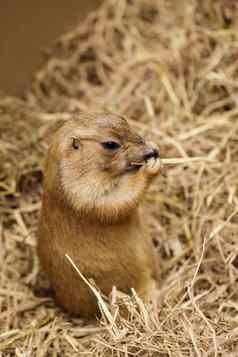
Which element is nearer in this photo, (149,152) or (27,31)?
(149,152)

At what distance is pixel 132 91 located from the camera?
6.18 metres

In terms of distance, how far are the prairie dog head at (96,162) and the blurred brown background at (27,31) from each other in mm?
1803

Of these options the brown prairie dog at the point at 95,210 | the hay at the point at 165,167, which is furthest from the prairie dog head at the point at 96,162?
the hay at the point at 165,167

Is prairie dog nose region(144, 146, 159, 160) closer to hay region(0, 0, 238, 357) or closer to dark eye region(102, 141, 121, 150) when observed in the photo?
dark eye region(102, 141, 121, 150)

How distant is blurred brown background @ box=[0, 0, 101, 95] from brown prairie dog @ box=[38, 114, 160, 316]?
179 cm

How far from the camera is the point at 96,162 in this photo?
4.34 metres

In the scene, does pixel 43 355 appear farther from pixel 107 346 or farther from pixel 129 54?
pixel 129 54

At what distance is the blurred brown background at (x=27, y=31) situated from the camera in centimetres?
599

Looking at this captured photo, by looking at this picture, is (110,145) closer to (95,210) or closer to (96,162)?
(96,162)

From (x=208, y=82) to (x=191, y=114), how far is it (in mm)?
301

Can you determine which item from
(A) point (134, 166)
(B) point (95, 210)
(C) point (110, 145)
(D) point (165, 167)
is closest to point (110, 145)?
(C) point (110, 145)

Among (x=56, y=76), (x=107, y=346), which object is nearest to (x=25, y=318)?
(x=107, y=346)

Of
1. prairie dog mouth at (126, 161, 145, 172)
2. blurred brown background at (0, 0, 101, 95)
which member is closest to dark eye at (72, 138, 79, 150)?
prairie dog mouth at (126, 161, 145, 172)

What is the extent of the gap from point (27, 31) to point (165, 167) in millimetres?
1729
